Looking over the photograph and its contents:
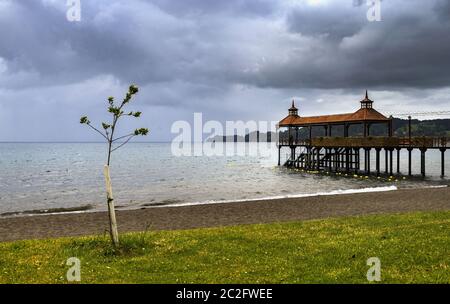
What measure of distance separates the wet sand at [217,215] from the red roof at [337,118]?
3178cm

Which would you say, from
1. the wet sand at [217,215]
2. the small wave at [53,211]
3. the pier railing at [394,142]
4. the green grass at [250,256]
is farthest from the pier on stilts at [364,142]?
the green grass at [250,256]

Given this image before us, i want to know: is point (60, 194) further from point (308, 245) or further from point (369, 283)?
point (369, 283)

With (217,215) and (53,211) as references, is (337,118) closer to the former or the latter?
(217,215)

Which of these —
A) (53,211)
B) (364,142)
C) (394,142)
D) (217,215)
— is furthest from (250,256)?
(394,142)

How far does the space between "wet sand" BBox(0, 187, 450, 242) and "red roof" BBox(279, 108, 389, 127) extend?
104 feet

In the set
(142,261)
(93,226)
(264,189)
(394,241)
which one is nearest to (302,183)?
(264,189)

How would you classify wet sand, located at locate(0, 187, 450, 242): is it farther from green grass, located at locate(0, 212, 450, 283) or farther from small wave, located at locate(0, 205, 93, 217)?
green grass, located at locate(0, 212, 450, 283)

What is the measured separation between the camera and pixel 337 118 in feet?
219

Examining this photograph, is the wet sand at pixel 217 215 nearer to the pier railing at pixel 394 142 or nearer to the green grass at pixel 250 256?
the green grass at pixel 250 256

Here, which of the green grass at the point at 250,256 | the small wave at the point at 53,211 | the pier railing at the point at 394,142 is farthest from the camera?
the pier railing at the point at 394,142

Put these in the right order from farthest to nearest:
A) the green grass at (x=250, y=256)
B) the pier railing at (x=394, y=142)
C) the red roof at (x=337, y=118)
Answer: the red roof at (x=337, y=118) < the pier railing at (x=394, y=142) < the green grass at (x=250, y=256)

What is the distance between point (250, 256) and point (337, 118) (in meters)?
58.6

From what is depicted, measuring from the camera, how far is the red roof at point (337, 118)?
6162 cm
